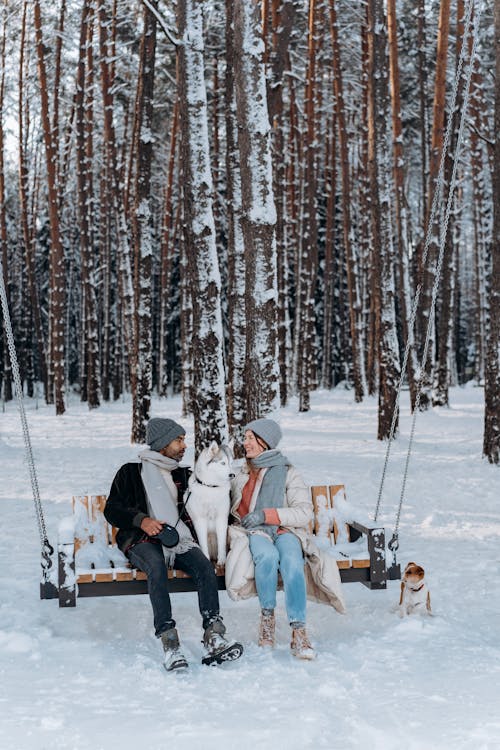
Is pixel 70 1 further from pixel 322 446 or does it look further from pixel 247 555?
pixel 247 555

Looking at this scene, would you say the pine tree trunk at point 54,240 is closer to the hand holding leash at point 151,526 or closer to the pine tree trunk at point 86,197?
the pine tree trunk at point 86,197

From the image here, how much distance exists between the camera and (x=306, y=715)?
11.0ft

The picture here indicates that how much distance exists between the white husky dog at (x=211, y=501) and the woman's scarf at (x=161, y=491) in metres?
0.09

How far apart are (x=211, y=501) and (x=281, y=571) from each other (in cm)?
53

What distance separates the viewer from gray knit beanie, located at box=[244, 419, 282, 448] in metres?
4.80

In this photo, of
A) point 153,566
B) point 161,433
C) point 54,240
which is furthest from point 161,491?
point 54,240

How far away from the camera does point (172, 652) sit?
3.99m

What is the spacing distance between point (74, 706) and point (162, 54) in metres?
22.0

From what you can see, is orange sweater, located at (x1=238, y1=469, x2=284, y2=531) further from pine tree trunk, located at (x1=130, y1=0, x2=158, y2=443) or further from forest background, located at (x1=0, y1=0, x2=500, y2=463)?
pine tree trunk, located at (x1=130, y1=0, x2=158, y2=443)

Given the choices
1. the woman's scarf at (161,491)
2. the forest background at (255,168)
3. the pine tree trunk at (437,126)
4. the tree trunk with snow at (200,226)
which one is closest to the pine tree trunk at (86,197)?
the forest background at (255,168)

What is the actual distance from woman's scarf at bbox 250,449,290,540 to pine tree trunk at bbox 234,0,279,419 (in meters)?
2.38

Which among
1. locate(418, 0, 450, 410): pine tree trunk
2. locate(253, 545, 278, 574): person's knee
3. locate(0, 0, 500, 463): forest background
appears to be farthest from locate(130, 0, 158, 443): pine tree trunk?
locate(253, 545, 278, 574): person's knee

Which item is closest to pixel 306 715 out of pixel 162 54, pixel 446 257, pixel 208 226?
pixel 208 226

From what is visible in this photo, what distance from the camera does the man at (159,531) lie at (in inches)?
160
